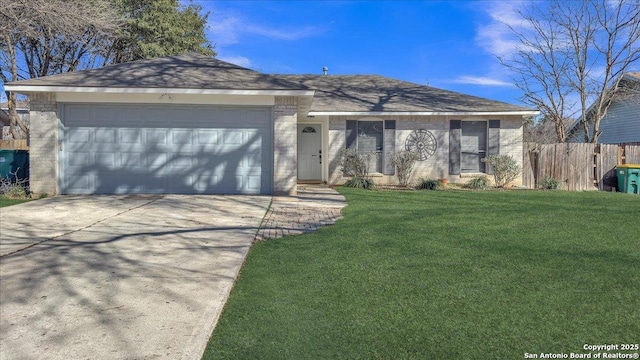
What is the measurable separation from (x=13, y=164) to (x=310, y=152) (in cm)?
936

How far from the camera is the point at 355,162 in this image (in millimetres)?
16000

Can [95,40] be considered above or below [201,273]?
above

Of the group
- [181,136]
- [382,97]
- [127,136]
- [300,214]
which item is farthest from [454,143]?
[127,136]

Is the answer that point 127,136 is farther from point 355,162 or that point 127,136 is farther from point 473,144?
point 473,144

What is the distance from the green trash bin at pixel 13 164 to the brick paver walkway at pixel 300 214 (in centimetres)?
729

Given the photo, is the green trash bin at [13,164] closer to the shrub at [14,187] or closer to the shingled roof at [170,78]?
the shrub at [14,187]

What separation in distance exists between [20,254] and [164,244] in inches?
67.3

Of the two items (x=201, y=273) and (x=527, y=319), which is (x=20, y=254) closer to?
(x=201, y=273)

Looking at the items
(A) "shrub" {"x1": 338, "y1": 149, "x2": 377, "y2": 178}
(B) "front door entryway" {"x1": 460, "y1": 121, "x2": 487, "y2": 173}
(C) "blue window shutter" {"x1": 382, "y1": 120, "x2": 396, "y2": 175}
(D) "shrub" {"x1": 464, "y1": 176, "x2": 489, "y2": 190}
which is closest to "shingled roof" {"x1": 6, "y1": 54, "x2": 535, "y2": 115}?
(C) "blue window shutter" {"x1": 382, "y1": 120, "x2": 396, "y2": 175}

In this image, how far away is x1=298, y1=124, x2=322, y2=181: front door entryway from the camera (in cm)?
1748

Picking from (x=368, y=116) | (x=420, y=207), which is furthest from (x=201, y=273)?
(x=368, y=116)

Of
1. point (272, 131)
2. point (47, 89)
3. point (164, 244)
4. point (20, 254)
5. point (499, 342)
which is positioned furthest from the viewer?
point (272, 131)

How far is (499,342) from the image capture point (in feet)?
10.7

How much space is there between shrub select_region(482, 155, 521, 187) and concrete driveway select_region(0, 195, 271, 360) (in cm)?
1025
